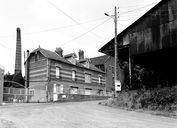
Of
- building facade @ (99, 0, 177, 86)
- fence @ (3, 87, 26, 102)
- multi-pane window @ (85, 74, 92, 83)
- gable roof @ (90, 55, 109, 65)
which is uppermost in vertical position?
gable roof @ (90, 55, 109, 65)

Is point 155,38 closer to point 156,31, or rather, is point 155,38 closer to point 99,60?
point 156,31

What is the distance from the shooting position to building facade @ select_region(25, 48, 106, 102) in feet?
121

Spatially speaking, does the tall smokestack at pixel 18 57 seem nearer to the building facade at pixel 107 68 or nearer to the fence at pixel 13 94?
the building facade at pixel 107 68

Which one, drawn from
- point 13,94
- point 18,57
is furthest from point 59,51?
point 13,94

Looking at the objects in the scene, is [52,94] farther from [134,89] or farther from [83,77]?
[134,89]

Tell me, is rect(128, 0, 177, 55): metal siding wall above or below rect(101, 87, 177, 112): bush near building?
above

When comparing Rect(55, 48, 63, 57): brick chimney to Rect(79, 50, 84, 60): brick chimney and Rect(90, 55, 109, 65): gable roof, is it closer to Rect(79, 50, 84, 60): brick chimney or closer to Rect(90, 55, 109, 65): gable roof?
Rect(79, 50, 84, 60): brick chimney

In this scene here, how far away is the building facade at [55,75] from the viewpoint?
36.9 meters

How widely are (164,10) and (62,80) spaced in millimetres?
24391

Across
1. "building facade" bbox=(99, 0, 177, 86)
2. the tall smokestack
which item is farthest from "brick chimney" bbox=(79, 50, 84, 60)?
"building facade" bbox=(99, 0, 177, 86)

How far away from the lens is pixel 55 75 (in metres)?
38.4

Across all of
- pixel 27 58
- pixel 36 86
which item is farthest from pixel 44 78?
pixel 27 58

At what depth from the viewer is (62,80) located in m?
39.5

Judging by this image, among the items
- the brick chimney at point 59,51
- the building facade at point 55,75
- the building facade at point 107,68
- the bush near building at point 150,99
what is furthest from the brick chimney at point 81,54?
Answer: the bush near building at point 150,99
